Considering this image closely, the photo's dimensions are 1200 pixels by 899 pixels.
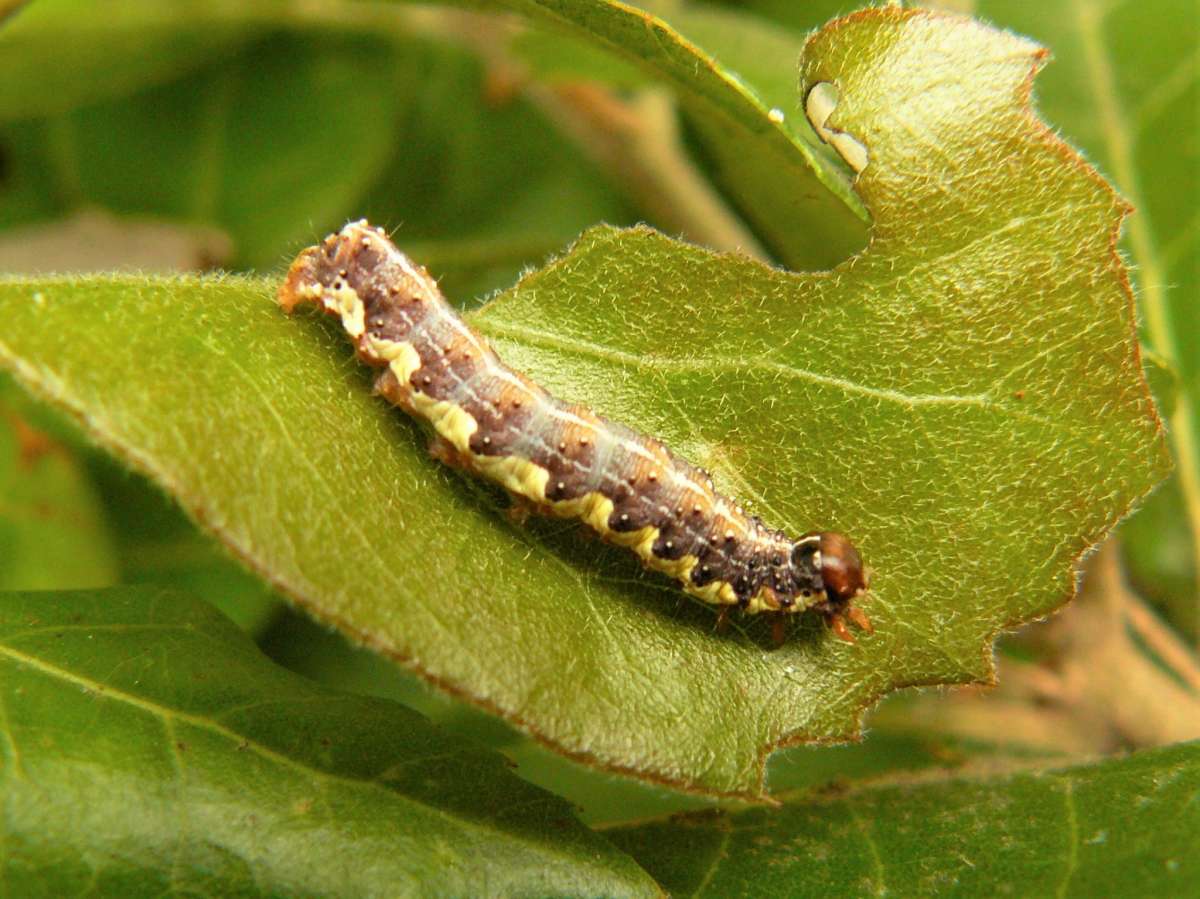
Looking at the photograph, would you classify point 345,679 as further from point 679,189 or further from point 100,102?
point 100,102

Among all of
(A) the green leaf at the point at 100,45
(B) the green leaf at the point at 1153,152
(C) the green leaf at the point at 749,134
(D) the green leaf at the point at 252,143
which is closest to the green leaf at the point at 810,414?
(C) the green leaf at the point at 749,134

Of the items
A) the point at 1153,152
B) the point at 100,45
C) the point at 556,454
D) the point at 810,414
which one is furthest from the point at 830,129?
the point at 100,45

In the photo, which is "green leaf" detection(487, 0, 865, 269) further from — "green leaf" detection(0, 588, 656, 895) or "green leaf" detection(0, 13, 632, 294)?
"green leaf" detection(0, 13, 632, 294)

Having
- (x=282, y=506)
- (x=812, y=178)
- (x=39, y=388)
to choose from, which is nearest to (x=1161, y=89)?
(x=812, y=178)

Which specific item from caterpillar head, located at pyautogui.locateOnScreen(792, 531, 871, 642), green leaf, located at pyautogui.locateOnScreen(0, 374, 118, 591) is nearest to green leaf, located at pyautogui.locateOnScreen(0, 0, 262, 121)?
green leaf, located at pyautogui.locateOnScreen(0, 374, 118, 591)

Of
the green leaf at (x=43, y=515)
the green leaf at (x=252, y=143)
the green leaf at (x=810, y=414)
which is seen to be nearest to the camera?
the green leaf at (x=810, y=414)

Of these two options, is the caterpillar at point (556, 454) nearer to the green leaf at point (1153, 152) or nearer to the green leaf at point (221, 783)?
the green leaf at point (221, 783)
